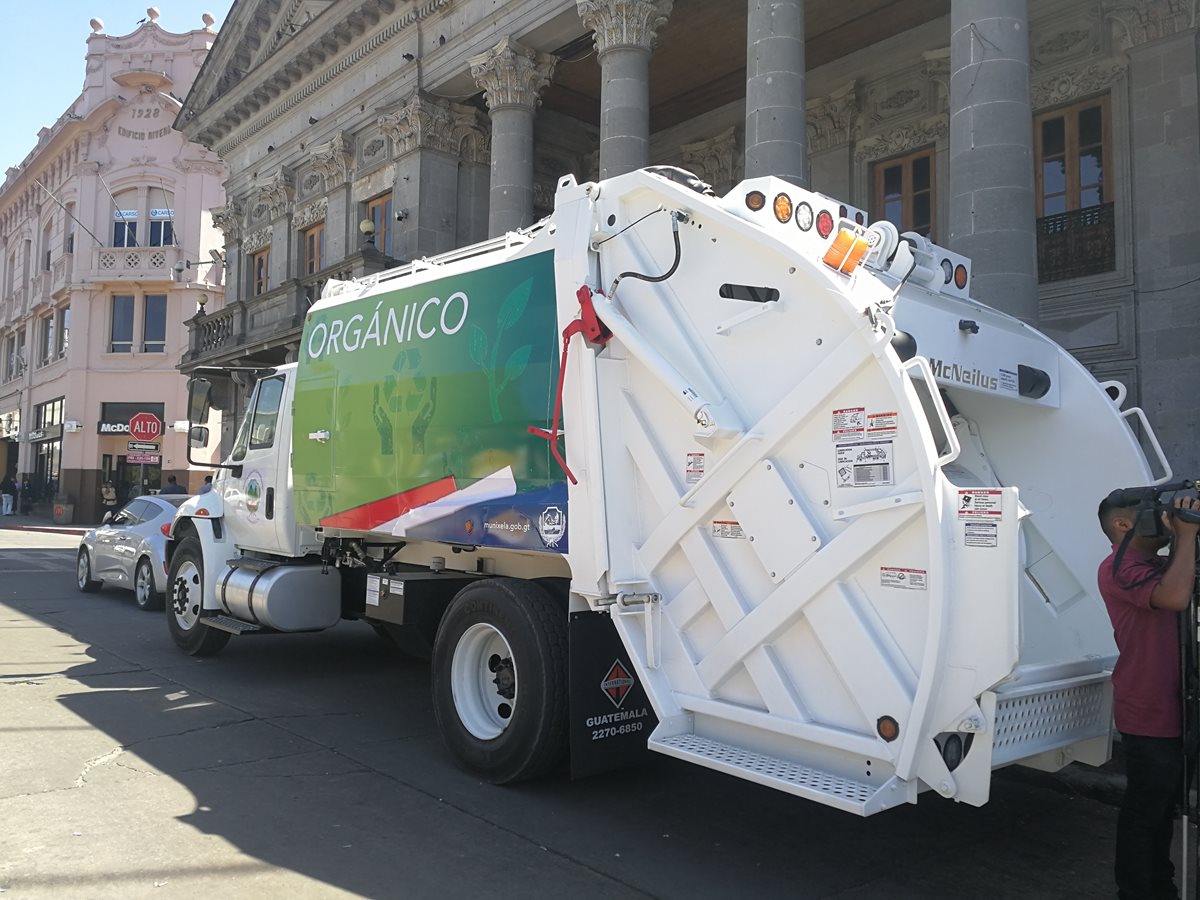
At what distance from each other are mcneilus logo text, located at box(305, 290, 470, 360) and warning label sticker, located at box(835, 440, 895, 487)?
2.90 m

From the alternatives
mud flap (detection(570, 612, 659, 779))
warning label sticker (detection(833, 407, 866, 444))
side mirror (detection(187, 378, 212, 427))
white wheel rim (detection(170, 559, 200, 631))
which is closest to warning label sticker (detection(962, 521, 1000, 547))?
warning label sticker (detection(833, 407, 866, 444))

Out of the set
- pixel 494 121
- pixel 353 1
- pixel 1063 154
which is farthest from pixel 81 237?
pixel 1063 154

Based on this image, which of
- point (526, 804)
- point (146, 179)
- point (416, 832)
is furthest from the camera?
point (146, 179)

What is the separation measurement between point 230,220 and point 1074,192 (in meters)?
23.4

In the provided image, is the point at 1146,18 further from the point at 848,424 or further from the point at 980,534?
the point at 980,534

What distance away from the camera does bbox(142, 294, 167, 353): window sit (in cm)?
3916

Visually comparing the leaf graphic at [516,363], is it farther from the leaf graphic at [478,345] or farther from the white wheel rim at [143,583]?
the white wheel rim at [143,583]

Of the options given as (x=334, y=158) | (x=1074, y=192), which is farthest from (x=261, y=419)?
(x=334, y=158)

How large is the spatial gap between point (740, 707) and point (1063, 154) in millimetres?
12066

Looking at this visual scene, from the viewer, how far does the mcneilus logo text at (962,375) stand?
15.0 feet

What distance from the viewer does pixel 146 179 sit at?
39.4 metres

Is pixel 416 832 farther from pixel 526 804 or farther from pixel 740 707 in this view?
pixel 740 707

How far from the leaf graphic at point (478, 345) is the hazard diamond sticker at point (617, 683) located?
80.7 inches

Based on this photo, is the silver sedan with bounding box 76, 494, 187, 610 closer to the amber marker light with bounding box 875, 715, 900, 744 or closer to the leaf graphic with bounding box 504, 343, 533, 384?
the leaf graphic with bounding box 504, 343, 533, 384
